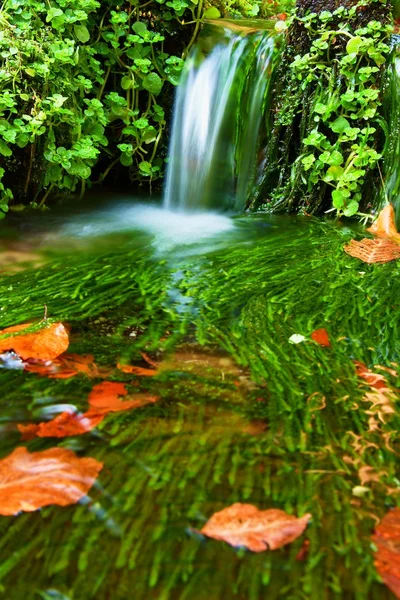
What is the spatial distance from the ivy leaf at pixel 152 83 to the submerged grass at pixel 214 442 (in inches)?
87.3

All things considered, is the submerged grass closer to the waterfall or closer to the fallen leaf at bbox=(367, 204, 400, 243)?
the fallen leaf at bbox=(367, 204, 400, 243)

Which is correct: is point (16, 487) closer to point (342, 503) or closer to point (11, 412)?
point (11, 412)

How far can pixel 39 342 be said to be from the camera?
1586mm

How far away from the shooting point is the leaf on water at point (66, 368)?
1435 millimetres

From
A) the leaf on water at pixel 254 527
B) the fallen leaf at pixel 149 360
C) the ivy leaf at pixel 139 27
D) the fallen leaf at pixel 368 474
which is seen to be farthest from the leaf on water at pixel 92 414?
the ivy leaf at pixel 139 27

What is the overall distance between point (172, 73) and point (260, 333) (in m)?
2.91

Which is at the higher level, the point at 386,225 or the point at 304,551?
the point at 386,225

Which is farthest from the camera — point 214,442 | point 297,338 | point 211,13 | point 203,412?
point 211,13

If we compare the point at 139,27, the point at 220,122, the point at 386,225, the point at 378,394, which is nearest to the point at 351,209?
the point at 386,225

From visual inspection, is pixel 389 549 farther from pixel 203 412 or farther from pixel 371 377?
pixel 371 377

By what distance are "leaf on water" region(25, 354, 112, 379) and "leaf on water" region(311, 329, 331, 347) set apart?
0.65 meters

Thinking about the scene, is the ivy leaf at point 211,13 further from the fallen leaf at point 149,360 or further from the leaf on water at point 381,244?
the fallen leaf at point 149,360

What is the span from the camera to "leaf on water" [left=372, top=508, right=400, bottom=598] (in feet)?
2.84

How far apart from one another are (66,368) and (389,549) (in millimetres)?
904
